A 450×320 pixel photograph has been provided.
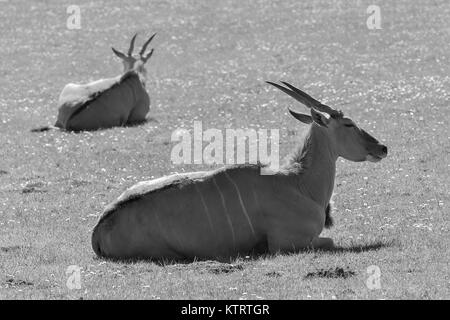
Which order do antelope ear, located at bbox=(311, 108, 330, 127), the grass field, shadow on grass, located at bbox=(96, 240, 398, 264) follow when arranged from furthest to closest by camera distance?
antelope ear, located at bbox=(311, 108, 330, 127) → shadow on grass, located at bbox=(96, 240, 398, 264) → the grass field

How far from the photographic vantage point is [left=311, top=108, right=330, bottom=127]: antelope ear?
11.7m

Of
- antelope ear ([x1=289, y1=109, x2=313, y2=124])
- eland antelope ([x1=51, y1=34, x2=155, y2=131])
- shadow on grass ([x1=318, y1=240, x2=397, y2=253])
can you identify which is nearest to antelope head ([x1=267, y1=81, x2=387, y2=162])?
antelope ear ([x1=289, y1=109, x2=313, y2=124])

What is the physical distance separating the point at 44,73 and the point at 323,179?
1729cm

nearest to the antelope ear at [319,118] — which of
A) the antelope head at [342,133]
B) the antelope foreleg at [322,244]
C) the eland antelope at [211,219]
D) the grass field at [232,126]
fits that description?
the antelope head at [342,133]

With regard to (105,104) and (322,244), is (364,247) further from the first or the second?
(105,104)

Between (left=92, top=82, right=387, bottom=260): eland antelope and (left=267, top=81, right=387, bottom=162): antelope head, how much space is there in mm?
877

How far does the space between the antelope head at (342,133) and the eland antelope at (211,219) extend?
0.88 meters

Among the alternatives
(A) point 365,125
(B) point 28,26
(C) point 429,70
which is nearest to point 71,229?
(A) point 365,125

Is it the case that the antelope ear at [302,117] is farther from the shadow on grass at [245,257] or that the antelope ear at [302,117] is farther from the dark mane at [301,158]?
the shadow on grass at [245,257]

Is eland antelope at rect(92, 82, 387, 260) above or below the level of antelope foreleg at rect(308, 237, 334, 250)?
above

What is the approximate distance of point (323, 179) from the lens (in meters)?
11.8

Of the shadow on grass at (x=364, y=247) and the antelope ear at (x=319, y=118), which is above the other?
the antelope ear at (x=319, y=118)

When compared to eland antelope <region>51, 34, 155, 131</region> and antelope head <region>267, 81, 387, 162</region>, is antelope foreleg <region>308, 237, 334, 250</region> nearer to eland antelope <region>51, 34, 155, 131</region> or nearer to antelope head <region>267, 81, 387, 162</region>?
antelope head <region>267, 81, 387, 162</region>

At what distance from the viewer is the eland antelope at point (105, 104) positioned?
67.5 ft
